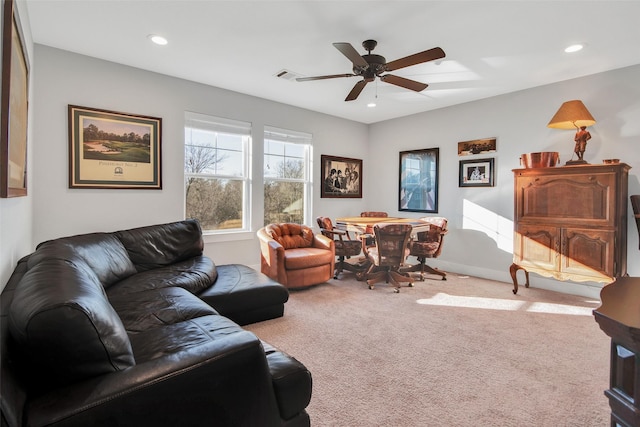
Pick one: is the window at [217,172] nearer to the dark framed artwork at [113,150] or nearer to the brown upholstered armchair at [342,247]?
the dark framed artwork at [113,150]

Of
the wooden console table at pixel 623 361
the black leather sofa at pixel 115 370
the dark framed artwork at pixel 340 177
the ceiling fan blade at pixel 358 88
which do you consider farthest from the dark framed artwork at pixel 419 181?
the wooden console table at pixel 623 361

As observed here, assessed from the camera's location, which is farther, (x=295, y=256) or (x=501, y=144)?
(x=501, y=144)

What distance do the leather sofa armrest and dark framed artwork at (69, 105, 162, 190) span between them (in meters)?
3.37

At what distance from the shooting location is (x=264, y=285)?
3049 millimetres

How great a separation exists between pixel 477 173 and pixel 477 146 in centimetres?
42

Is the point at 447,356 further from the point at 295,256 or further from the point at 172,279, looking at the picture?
the point at 172,279

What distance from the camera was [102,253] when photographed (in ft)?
→ 8.70

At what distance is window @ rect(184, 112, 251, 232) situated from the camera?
4.49 meters

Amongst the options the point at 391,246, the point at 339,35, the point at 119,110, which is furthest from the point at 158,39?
the point at 391,246

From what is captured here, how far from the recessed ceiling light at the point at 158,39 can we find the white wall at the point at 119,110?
0.90 m

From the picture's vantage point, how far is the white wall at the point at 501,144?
3.75 metres

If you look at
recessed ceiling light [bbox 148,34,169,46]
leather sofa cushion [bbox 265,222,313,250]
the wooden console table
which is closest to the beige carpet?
leather sofa cushion [bbox 265,222,313,250]

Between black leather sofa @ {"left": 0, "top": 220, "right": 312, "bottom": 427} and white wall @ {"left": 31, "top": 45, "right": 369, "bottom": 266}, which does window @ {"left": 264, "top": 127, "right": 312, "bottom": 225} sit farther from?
black leather sofa @ {"left": 0, "top": 220, "right": 312, "bottom": 427}

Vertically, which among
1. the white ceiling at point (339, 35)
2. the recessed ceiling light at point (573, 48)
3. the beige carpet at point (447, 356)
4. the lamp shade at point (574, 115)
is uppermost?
the white ceiling at point (339, 35)
